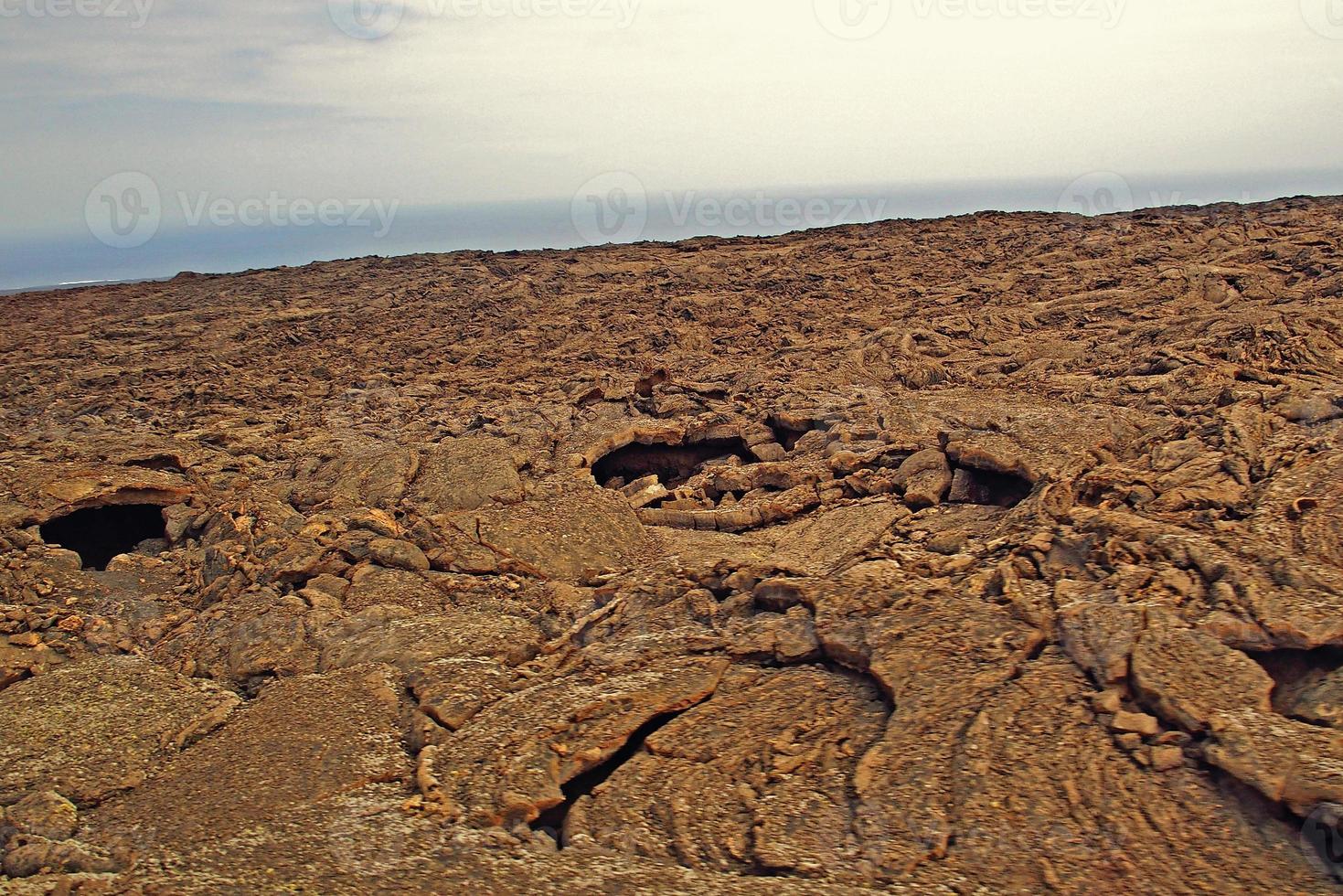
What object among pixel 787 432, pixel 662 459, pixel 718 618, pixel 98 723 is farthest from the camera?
pixel 662 459

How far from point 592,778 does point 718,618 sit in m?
1.34

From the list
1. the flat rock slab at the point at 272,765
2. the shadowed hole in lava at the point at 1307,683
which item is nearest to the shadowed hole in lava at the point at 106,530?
the flat rock slab at the point at 272,765

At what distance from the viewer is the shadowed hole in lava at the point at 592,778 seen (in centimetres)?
468

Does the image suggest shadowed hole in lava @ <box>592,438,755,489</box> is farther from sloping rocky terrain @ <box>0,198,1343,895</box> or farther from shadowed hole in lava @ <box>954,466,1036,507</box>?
shadowed hole in lava @ <box>954,466,1036,507</box>

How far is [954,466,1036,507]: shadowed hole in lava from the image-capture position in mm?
7422

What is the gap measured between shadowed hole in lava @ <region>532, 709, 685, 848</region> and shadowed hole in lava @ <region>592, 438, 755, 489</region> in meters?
4.92

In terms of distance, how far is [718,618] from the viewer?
5887 millimetres

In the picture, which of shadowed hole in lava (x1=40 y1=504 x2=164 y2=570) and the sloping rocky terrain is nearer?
the sloping rocky terrain

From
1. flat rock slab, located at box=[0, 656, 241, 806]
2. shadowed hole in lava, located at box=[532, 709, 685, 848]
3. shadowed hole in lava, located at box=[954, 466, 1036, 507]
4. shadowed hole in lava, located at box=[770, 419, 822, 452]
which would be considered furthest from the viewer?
shadowed hole in lava, located at box=[770, 419, 822, 452]

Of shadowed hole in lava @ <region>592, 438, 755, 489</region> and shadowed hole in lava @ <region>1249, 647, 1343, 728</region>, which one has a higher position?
shadowed hole in lava @ <region>592, 438, 755, 489</region>

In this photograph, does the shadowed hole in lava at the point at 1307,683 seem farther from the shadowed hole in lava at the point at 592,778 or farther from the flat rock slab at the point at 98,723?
the flat rock slab at the point at 98,723

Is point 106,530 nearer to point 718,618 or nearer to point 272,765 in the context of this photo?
point 272,765

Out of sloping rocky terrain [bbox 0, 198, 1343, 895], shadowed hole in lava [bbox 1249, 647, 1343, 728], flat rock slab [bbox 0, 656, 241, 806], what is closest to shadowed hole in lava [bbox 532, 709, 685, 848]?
sloping rocky terrain [bbox 0, 198, 1343, 895]

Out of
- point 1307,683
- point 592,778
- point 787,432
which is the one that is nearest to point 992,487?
point 787,432
